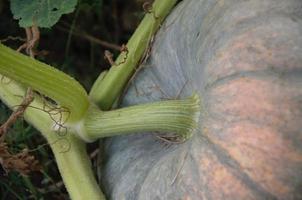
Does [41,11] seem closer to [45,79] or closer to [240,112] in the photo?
Answer: [45,79]

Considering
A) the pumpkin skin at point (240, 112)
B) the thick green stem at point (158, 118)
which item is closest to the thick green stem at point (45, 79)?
the thick green stem at point (158, 118)

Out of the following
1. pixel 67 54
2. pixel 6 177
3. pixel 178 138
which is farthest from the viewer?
pixel 67 54

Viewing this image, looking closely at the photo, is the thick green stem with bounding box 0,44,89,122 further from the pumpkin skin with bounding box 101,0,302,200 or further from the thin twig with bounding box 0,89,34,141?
the pumpkin skin with bounding box 101,0,302,200

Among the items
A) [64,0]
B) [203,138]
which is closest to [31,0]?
[64,0]

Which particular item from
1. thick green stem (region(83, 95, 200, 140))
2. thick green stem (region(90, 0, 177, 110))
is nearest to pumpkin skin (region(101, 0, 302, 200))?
thick green stem (region(83, 95, 200, 140))

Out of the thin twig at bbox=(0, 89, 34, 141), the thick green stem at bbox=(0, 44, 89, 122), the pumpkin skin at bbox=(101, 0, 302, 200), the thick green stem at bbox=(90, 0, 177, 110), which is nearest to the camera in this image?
the pumpkin skin at bbox=(101, 0, 302, 200)

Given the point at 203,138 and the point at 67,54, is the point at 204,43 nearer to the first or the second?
the point at 203,138
